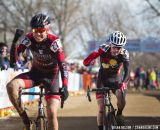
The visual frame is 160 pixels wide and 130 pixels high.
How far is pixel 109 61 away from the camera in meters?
11.7

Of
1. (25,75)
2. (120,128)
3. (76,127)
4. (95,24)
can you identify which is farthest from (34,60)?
(95,24)

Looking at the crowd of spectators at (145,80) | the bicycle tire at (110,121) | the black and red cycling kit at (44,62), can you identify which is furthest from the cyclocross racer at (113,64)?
the crowd of spectators at (145,80)

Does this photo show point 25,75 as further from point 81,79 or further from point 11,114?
point 81,79

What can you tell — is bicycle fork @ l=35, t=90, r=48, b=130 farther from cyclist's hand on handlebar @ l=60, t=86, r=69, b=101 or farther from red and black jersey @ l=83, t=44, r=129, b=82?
red and black jersey @ l=83, t=44, r=129, b=82

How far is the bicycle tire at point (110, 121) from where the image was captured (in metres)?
10.6

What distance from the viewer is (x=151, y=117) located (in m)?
16.7

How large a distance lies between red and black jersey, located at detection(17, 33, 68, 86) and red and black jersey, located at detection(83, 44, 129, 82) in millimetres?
1668

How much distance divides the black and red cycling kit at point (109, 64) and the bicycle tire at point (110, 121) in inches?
27.5

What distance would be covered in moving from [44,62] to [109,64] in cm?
237

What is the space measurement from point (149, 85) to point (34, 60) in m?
39.7

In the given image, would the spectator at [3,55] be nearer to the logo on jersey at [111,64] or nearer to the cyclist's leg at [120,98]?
the logo on jersey at [111,64]

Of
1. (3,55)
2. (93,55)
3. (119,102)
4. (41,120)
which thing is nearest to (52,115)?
(41,120)

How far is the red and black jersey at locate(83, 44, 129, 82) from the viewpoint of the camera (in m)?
11.3

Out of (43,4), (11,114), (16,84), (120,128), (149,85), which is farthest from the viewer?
(43,4)
